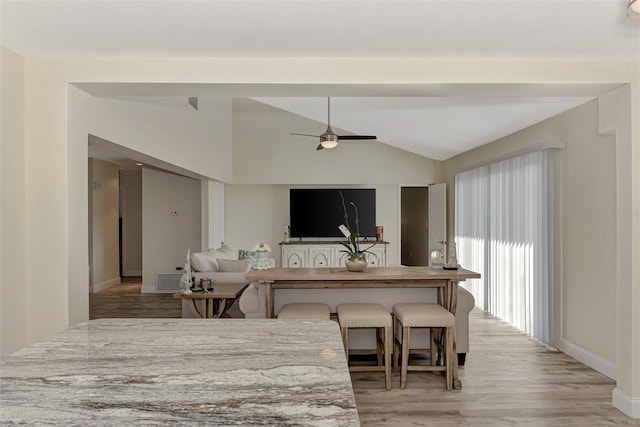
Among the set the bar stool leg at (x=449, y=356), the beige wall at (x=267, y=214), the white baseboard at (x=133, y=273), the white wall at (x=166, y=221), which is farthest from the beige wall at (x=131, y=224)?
the bar stool leg at (x=449, y=356)

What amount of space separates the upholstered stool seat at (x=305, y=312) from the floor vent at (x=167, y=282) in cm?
480

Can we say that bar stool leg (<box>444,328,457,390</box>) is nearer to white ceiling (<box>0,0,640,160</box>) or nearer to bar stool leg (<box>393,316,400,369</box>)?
bar stool leg (<box>393,316,400,369</box>)

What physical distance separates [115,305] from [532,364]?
580 cm

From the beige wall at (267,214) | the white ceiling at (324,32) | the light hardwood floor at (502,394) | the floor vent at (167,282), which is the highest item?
the white ceiling at (324,32)

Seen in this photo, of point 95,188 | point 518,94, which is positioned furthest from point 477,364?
point 95,188

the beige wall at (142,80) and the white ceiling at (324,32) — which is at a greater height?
the white ceiling at (324,32)

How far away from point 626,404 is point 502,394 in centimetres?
79

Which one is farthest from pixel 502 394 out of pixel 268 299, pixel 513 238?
pixel 513 238

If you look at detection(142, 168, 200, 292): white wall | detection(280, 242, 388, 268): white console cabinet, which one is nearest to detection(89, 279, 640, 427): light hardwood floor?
detection(280, 242, 388, 268): white console cabinet

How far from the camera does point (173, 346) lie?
1575 millimetres

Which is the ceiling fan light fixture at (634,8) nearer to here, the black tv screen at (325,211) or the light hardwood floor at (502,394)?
the light hardwood floor at (502,394)

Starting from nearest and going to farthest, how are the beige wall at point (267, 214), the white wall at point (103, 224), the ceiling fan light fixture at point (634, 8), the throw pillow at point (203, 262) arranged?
the ceiling fan light fixture at point (634, 8), the throw pillow at point (203, 262), the white wall at point (103, 224), the beige wall at point (267, 214)

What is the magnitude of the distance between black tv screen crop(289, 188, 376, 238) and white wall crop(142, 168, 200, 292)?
186 centimetres

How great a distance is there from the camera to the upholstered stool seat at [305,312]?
3.49 metres
